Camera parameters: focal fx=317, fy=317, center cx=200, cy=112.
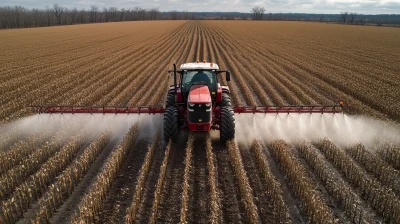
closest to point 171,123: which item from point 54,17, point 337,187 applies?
point 337,187

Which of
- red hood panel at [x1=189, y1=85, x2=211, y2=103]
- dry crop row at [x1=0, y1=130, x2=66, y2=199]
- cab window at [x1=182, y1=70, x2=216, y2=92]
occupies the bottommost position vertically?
dry crop row at [x1=0, y1=130, x2=66, y2=199]

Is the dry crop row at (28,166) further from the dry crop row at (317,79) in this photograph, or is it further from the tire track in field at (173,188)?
the dry crop row at (317,79)

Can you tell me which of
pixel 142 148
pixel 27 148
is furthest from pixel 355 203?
pixel 27 148

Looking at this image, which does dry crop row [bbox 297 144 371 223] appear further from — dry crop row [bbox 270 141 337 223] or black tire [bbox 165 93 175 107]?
black tire [bbox 165 93 175 107]

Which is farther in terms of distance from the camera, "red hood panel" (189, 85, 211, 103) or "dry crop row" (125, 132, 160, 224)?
"red hood panel" (189, 85, 211, 103)

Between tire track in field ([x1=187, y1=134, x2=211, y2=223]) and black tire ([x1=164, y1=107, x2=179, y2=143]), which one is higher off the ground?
black tire ([x1=164, y1=107, x2=179, y2=143])

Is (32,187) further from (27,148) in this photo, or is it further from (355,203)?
(355,203)

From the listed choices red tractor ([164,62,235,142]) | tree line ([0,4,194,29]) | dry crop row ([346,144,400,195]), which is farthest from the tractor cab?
tree line ([0,4,194,29])
